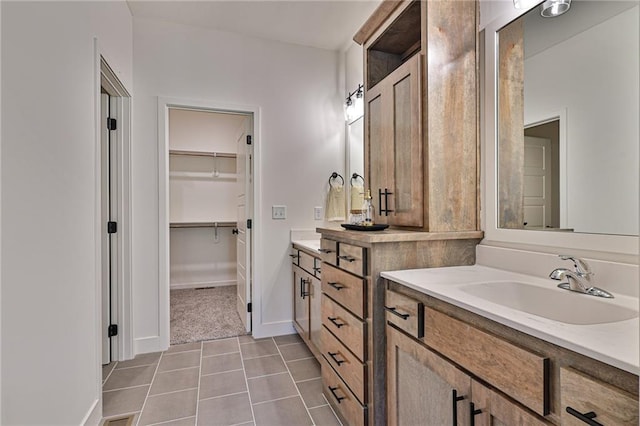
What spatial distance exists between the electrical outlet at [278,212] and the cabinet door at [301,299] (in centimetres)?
49

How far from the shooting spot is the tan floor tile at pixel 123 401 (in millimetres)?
1901

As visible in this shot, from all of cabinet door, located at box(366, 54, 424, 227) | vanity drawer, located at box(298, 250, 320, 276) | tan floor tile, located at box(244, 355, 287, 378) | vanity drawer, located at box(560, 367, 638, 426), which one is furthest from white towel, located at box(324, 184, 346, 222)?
vanity drawer, located at box(560, 367, 638, 426)

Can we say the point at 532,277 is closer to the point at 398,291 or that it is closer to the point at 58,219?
the point at 398,291

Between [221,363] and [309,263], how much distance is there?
1004mm

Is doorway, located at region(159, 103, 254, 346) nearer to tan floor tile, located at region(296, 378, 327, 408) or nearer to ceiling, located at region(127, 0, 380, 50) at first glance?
ceiling, located at region(127, 0, 380, 50)

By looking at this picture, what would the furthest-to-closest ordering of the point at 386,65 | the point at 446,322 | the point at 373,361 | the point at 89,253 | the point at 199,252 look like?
the point at 199,252, the point at 386,65, the point at 89,253, the point at 373,361, the point at 446,322

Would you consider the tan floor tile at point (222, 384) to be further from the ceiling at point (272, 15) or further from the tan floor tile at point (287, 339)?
the ceiling at point (272, 15)

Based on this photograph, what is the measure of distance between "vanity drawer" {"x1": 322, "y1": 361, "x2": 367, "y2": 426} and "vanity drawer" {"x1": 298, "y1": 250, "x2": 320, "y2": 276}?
642 mm

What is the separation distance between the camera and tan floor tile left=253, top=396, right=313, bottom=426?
1.78 m

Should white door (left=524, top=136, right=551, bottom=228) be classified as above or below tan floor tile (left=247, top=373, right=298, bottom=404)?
above

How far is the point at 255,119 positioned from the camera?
3.00 m

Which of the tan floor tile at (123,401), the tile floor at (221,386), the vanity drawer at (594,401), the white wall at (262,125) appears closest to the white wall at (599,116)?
the vanity drawer at (594,401)

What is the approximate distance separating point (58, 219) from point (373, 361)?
1495 millimetres

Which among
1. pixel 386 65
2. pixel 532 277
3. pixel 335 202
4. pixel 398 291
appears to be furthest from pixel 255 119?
pixel 532 277
